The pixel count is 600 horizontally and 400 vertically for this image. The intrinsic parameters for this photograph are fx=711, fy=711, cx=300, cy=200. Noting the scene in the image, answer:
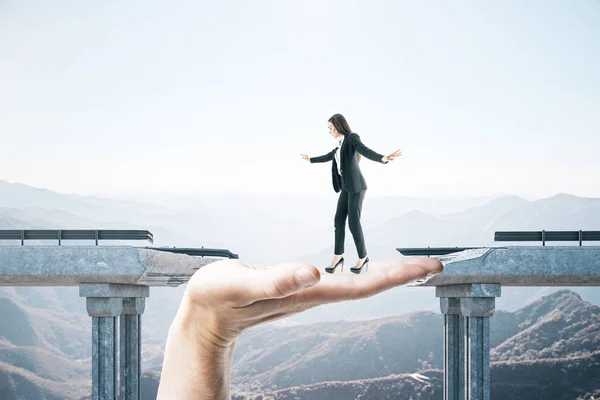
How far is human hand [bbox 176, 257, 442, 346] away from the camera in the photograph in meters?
2.42

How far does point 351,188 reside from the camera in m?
5.39

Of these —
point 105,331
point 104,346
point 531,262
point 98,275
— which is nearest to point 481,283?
point 531,262

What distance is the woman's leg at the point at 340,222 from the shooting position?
573 centimetres

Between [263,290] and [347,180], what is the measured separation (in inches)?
119

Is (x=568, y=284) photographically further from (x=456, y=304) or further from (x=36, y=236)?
(x=36, y=236)

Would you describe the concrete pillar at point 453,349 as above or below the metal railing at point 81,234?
below

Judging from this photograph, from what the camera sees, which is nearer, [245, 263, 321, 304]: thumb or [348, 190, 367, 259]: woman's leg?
[245, 263, 321, 304]: thumb

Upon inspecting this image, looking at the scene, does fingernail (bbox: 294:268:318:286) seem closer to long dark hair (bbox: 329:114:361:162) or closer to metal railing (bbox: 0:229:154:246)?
long dark hair (bbox: 329:114:361:162)

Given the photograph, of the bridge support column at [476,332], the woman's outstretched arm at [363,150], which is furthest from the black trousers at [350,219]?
the bridge support column at [476,332]

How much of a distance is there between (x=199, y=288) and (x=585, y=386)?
264 ft

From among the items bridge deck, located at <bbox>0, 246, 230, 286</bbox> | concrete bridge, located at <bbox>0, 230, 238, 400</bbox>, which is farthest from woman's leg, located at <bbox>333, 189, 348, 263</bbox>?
bridge deck, located at <bbox>0, 246, 230, 286</bbox>

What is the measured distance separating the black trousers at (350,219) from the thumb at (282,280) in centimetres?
308

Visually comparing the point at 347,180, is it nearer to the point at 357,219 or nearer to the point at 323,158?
the point at 357,219

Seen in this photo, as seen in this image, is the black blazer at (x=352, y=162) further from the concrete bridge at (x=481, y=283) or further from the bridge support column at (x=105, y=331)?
the bridge support column at (x=105, y=331)
